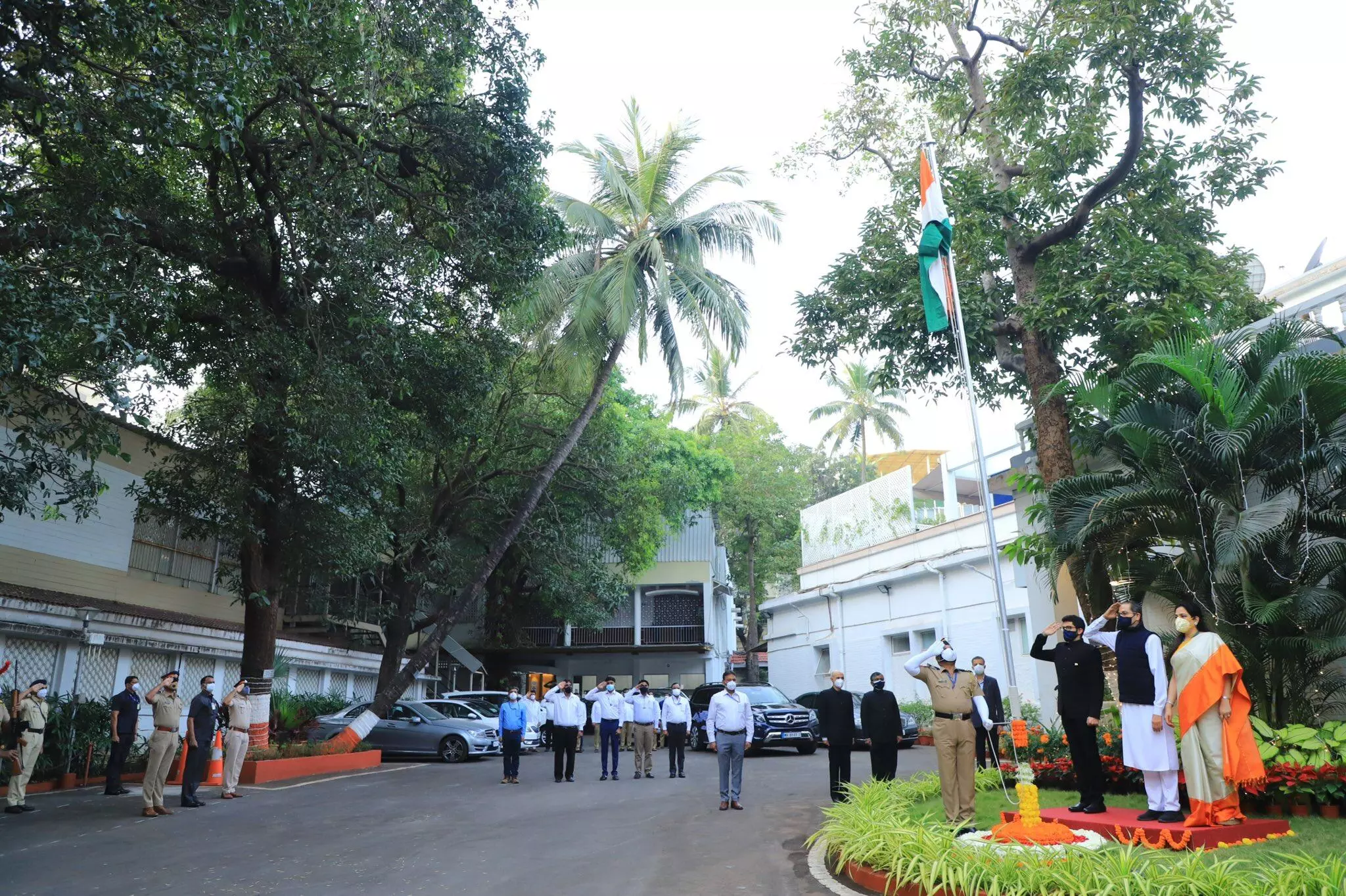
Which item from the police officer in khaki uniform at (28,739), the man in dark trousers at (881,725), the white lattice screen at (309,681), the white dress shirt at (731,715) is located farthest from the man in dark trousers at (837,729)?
the white lattice screen at (309,681)

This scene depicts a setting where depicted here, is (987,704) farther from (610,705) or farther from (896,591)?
(896,591)

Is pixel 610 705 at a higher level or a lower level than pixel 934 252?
lower

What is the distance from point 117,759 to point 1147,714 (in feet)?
43.2

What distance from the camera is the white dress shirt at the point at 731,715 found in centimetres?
1184

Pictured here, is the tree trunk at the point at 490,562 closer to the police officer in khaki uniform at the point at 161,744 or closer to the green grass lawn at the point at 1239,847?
the police officer in khaki uniform at the point at 161,744

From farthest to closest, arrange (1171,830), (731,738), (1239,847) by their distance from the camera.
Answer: (731,738)
(1171,830)
(1239,847)

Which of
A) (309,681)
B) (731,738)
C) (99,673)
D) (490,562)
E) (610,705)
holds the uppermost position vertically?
(490,562)

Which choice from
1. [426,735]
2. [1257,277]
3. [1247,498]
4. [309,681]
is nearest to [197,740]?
[426,735]

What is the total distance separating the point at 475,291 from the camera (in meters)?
15.6

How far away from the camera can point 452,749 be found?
2272 cm

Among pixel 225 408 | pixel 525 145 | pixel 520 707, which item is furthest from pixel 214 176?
pixel 520 707

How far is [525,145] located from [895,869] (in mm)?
10981

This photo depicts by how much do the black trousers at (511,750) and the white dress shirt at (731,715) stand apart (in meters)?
5.11

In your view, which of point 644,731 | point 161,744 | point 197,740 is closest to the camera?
point 161,744
